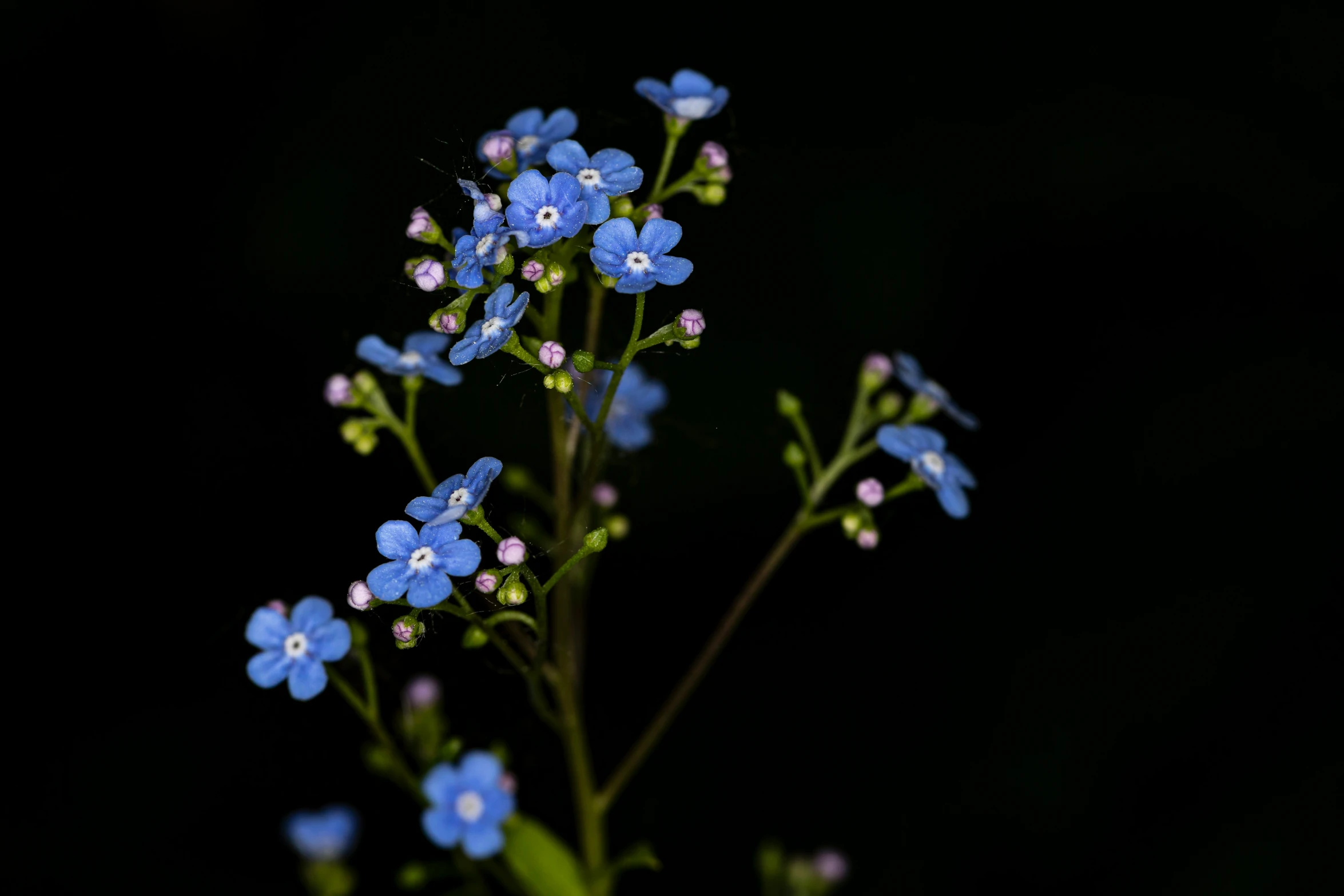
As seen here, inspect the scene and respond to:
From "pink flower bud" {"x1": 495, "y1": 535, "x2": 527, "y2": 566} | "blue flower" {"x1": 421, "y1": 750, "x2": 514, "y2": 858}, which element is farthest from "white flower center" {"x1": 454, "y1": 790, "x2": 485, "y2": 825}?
"pink flower bud" {"x1": 495, "y1": 535, "x2": 527, "y2": 566}

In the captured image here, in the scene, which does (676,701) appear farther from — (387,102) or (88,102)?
(88,102)

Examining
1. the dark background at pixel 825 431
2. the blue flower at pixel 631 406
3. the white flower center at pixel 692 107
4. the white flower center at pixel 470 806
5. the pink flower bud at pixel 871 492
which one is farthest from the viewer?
the dark background at pixel 825 431

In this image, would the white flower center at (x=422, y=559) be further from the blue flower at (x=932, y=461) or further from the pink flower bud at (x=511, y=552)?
the blue flower at (x=932, y=461)

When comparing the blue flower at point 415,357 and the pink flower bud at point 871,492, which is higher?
the blue flower at point 415,357

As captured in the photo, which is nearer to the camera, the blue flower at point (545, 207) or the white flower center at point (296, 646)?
the blue flower at point (545, 207)

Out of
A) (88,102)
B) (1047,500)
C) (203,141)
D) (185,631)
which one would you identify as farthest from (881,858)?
(88,102)

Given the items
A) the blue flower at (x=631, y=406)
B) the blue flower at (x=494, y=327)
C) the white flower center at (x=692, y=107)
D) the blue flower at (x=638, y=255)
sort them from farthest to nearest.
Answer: the blue flower at (x=631, y=406) → the white flower center at (x=692, y=107) → the blue flower at (x=638, y=255) → the blue flower at (x=494, y=327)

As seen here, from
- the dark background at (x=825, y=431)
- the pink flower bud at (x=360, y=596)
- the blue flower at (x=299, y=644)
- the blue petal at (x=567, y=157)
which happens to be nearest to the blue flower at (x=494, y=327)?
the blue petal at (x=567, y=157)

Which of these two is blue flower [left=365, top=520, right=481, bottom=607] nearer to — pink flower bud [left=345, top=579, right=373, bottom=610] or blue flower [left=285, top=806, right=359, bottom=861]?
pink flower bud [left=345, top=579, right=373, bottom=610]

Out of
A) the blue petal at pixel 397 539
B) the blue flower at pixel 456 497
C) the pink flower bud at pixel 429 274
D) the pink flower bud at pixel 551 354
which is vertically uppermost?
the pink flower bud at pixel 429 274
